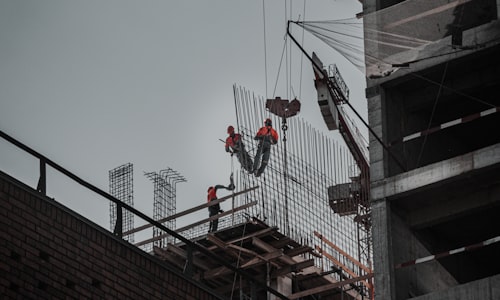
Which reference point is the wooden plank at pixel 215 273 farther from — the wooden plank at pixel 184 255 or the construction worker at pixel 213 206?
the construction worker at pixel 213 206

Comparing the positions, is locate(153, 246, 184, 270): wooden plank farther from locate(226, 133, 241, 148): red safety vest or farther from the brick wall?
the brick wall

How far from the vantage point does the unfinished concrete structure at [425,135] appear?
108ft

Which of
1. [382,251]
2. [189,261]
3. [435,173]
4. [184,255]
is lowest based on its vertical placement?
[189,261]

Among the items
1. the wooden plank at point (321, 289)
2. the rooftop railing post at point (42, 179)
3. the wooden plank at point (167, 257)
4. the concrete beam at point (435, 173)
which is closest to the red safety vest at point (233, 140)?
the wooden plank at point (167, 257)

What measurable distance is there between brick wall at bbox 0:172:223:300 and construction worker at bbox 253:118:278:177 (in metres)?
19.2

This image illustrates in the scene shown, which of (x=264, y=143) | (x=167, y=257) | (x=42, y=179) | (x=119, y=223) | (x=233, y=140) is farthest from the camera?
(x=233, y=140)

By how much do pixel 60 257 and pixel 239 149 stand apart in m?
22.1

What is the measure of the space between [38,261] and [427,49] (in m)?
15.0

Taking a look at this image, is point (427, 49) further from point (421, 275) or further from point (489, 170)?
point (421, 275)

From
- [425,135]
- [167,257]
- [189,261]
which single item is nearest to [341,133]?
[425,135]

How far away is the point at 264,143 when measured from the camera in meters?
42.7

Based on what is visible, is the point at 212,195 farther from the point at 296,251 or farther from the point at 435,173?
the point at 435,173

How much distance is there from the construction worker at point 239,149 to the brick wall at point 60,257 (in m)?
19.7

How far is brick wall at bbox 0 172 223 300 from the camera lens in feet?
68.1
